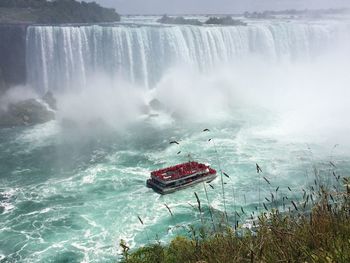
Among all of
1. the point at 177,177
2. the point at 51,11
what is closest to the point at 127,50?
the point at 177,177

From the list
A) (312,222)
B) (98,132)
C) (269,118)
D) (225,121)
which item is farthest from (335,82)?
(312,222)

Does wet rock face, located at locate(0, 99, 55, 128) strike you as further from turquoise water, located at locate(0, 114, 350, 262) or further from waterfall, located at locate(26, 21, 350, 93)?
waterfall, located at locate(26, 21, 350, 93)

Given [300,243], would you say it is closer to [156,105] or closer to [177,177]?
[177,177]

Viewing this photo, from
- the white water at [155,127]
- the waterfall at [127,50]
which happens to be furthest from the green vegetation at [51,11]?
the white water at [155,127]

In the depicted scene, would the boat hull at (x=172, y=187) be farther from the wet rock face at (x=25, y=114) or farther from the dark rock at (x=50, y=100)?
the dark rock at (x=50, y=100)

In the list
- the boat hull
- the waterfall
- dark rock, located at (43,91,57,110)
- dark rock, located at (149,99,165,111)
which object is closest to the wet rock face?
dark rock, located at (43,91,57,110)
